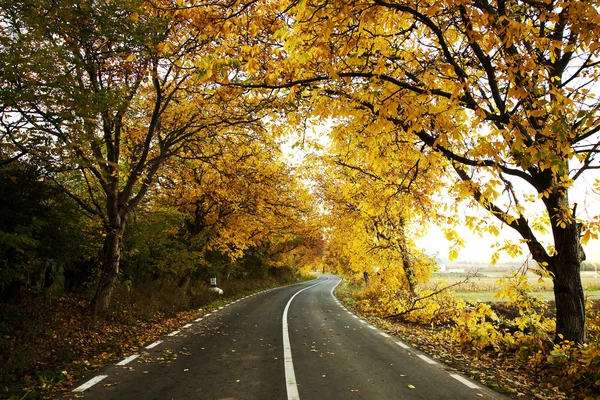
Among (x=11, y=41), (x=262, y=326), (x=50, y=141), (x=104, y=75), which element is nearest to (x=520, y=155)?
(x=50, y=141)

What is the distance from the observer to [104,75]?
1006cm

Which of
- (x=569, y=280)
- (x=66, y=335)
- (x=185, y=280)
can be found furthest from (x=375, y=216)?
(x=66, y=335)

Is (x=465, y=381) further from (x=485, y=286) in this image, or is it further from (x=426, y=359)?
(x=485, y=286)

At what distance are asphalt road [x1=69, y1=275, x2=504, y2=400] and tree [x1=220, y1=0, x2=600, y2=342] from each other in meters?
3.02

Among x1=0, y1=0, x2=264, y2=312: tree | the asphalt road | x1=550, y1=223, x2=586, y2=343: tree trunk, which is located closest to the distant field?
x1=550, y1=223, x2=586, y2=343: tree trunk

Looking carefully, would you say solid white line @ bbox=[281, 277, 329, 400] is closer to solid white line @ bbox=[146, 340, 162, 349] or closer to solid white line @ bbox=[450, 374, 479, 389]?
solid white line @ bbox=[450, 374, 479, 389]

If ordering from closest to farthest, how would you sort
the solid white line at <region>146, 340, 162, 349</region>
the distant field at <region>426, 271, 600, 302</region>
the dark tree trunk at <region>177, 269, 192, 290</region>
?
the distant field at <region>426, 271, 600, 302</region> < the solid white line at <region>146, 340, 162, 349</region> < the dark tree trunk at <region>177, 269, 192, 290</region>

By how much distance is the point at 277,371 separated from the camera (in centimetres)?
641

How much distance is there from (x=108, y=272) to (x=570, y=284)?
1130 centimetres

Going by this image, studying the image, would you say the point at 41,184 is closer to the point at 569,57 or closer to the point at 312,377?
Answer: the point at 312,377

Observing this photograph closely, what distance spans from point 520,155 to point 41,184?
9.64m

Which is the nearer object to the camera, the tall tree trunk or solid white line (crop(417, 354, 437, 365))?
the tall tree trunk

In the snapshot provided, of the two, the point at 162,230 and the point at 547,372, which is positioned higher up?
the point at 162,230

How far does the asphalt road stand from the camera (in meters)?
5.29
